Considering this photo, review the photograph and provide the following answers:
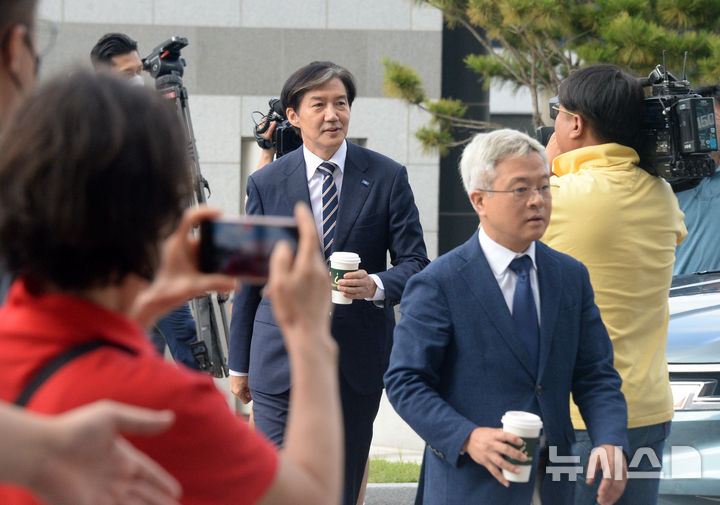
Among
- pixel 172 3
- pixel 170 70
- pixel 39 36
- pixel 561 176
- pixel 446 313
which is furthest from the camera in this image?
pixel 172 3

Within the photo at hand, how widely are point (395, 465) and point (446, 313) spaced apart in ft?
12.4

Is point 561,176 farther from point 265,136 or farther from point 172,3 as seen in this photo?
point 172,3

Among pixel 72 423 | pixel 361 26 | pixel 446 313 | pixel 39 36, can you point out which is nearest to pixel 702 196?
pixel 446 313

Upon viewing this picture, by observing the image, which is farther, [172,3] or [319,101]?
[172,3]

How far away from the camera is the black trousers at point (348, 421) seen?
4.38 meters

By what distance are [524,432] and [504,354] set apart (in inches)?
12.5

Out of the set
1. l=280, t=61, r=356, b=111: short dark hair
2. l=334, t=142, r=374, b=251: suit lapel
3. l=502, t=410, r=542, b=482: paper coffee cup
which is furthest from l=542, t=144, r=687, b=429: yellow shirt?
l=280, t=61, r=356, b=111: short dark hair

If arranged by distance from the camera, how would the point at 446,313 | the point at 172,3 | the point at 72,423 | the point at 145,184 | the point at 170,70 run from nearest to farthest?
the point at 72,423 → the point at 145,184 → the point at 446,313 → the point at 170,70 → the point at 172,3

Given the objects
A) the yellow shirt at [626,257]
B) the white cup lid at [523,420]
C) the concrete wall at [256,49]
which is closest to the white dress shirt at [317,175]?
the yellow shirt at [626,257]

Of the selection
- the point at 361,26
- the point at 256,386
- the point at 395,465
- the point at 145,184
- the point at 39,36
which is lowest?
the point at 395,465

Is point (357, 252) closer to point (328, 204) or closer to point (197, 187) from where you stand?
point (328, 204)

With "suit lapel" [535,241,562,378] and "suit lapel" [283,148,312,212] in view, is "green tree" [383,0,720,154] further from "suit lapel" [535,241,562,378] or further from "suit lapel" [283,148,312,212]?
"suit lapel" [535,241,562,378]

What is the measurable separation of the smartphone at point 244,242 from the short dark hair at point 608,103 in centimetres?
246

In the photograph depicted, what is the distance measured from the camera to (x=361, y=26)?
1118cm
